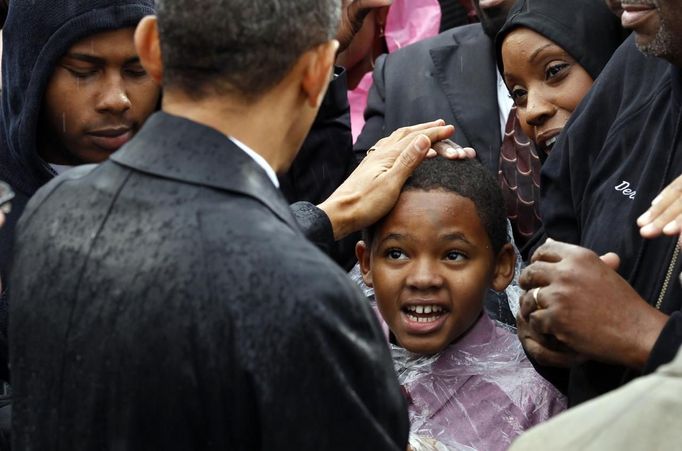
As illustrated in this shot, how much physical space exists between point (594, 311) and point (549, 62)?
141 cm

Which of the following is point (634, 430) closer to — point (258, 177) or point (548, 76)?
point (258, 177)

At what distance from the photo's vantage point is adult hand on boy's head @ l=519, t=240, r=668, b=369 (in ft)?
9.82

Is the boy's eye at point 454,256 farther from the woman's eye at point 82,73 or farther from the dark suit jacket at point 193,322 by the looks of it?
the dark suit jacket at point 193,322

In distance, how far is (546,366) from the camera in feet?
11.2

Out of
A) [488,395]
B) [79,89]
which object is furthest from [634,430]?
[79,89]

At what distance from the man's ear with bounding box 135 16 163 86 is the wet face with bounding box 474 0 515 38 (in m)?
2.53

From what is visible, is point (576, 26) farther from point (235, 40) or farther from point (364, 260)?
point (235, 40)

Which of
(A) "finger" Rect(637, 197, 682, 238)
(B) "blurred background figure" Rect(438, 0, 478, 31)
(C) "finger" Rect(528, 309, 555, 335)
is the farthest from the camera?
(B) "blurred background figure" Rect(438, 0, 478, 31)

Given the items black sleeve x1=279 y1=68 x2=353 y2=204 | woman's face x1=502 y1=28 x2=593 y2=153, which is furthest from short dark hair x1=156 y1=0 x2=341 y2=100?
black sleeve x1=279 y1=68 x2=353 y2=204

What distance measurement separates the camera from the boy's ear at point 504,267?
156 inches

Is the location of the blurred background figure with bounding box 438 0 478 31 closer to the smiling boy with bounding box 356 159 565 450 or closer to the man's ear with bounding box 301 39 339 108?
the smiling boy with bounding box 356 159 565 450

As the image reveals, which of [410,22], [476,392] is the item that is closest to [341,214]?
[476,392]

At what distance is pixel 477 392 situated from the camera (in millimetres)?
3764

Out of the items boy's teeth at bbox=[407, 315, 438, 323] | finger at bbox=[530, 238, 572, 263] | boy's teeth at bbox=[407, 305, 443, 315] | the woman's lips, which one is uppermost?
the woman's lips
